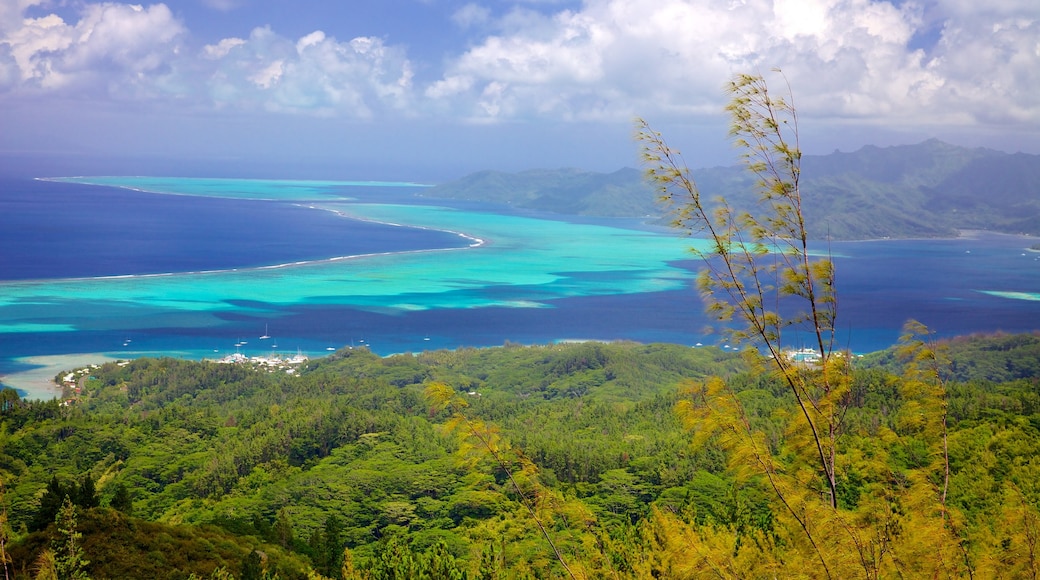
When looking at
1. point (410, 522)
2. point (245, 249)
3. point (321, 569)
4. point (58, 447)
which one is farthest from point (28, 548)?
point (245, 249)

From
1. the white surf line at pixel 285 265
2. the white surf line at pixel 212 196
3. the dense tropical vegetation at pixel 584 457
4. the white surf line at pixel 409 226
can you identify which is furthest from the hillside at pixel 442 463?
the white surf line at pixel 212 196

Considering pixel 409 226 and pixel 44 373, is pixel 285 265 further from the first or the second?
pixel 44 373

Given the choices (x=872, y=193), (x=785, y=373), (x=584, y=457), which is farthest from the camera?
(x=872, y=193)

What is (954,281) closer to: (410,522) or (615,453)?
(615,453)

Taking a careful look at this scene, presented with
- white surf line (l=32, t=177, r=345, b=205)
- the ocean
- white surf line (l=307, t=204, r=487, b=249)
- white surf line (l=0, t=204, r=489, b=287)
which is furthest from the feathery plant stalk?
white surf line (l=32, t=177, r=345, b=205)

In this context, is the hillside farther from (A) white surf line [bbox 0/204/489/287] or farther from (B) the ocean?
(A) white surf line [bbox 0/204/489/287]

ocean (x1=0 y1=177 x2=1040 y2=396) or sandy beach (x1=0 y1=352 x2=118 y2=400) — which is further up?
ocean (x1=0 y1=177 x2=1040 y2=396)

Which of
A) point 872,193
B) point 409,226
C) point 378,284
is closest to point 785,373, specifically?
point 378,284
